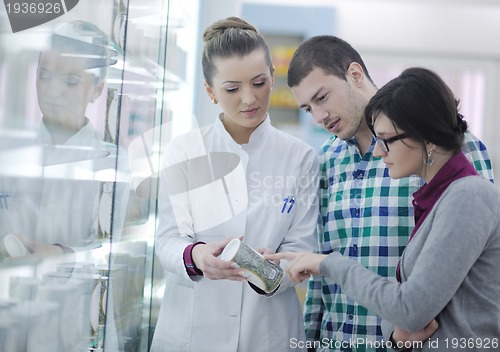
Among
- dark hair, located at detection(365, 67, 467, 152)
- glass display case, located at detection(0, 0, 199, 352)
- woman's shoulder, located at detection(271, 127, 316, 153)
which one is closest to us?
glass display case, located at detection(0, 0, 199, 352)

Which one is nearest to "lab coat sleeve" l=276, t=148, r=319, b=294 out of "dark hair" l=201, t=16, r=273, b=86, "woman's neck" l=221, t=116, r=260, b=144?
"woman's neck" l=221, t=116, r=260, b=144

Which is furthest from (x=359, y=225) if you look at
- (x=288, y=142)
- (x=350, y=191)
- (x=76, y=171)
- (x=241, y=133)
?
(x=76, y=171)

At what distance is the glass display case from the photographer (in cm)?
102

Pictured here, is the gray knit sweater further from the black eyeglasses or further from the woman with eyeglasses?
the black eyeglasses

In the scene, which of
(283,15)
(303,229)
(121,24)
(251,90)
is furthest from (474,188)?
(283,15)

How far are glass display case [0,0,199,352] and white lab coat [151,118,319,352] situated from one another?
0.11 metres

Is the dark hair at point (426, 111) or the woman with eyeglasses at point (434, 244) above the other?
the dark hair at point (426, 111)

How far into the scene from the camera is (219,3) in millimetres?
3271

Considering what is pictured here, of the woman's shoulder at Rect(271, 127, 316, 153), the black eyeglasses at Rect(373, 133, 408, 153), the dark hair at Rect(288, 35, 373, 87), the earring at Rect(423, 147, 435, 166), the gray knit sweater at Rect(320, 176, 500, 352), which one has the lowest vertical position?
the gray knit sweater at Rect(320, 176, 500, 352)

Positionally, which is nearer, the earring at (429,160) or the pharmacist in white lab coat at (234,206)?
the earring at (429,160)

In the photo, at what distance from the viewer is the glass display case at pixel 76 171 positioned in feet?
3.34

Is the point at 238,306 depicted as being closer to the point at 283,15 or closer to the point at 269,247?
the point at 269,247

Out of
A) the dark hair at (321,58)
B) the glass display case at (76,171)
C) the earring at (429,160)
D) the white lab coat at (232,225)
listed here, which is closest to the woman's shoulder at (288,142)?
the white lab coat at (232,225)

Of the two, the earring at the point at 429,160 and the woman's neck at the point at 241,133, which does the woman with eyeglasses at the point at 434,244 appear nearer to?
the earring at the point at 429,160
